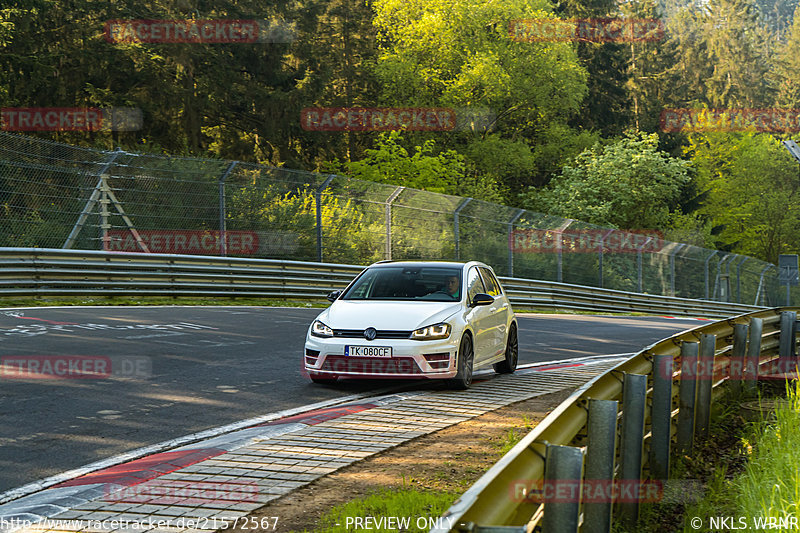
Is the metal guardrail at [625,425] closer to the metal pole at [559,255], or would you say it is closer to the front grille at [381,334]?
the front grille at [381,334]

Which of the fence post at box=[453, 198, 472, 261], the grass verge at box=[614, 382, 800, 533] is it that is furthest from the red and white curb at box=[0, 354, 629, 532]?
the fence post at box=[453, 198, 472, 261]

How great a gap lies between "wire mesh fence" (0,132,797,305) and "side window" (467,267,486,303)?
27.7 feet

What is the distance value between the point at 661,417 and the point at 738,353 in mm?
3697

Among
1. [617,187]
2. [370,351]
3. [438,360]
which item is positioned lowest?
[438,360]

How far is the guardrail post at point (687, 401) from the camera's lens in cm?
764

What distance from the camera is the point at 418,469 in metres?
6.64

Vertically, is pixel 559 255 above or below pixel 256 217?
below

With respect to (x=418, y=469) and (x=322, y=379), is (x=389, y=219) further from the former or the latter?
(x=418, y=469)

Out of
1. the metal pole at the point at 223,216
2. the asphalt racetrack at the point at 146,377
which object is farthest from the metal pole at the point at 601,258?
the metal pole at the point at 223,216

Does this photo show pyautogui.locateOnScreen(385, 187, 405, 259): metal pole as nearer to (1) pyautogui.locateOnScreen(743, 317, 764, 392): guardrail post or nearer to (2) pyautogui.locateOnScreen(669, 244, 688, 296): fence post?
(1) pyautogui.locateOnScreen(743, 317, 764, 392): guardrail post

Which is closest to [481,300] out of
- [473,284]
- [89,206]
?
[473,284]

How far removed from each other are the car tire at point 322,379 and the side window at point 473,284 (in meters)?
1.94

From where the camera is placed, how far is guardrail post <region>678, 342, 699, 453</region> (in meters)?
7.64

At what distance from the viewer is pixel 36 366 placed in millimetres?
10539
